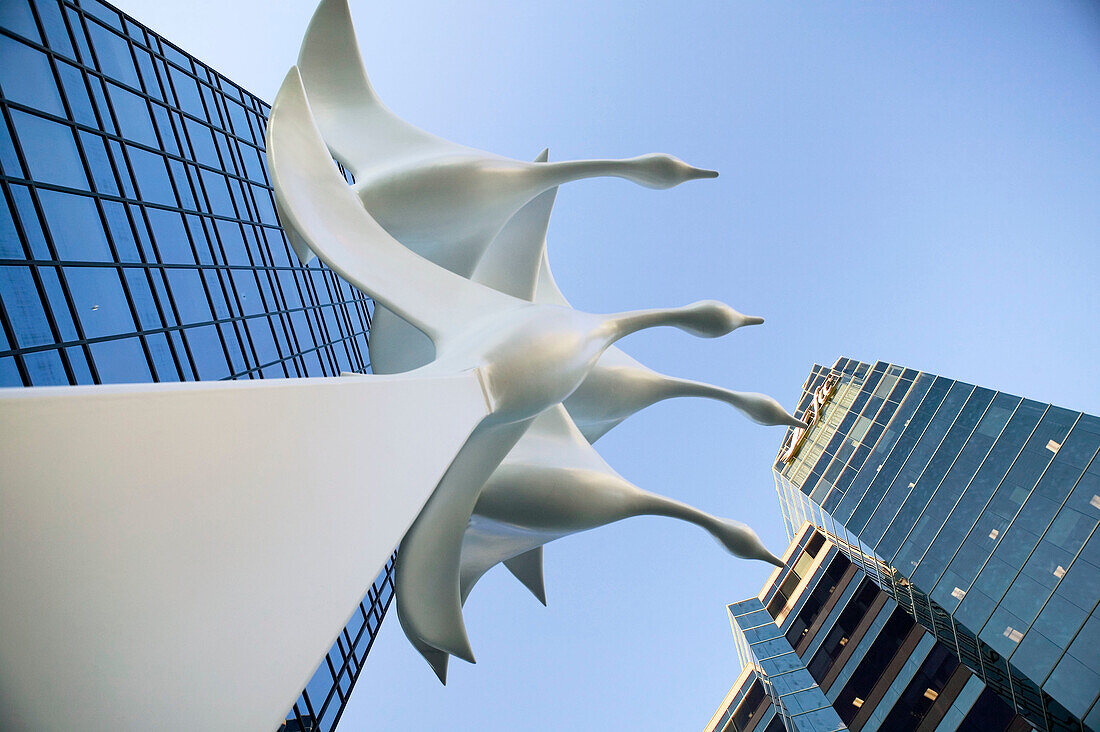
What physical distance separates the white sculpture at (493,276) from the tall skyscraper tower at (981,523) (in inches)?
556

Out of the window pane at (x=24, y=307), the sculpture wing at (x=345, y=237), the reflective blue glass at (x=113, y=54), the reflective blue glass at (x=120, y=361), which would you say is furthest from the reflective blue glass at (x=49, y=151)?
the sculpture wing at (x=345, y=237)

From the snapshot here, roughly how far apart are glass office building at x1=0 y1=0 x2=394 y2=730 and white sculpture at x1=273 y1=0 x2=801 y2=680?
21.0ft

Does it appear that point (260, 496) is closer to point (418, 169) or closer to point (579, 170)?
point (418, 169)

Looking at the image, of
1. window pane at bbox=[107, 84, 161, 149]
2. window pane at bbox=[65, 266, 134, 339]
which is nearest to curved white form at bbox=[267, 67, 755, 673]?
window pane at bbox=[65, 266, 134, 339]

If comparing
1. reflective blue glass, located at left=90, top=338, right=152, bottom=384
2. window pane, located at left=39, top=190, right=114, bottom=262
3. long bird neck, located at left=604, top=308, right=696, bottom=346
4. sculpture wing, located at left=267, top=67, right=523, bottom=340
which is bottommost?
reflective blue glass, located at left=90, top=338, right=152, bottom=384

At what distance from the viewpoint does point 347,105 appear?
1267 centimetres

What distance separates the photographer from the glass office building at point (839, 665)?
2512 cm

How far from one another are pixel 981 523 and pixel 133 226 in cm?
2965

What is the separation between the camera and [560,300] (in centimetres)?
1445

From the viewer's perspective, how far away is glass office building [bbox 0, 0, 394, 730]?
12.7 m

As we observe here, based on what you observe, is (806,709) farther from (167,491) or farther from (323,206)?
(167,491)

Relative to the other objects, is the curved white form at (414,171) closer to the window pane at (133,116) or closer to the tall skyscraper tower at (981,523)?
the window pane at (133,116)

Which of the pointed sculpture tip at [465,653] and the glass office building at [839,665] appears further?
the glass office building at [839,665]

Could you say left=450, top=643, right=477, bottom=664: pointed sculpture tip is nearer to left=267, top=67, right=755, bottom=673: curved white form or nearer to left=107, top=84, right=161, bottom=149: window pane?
left=267, top=67, right=755, bottom=673: curved white form
